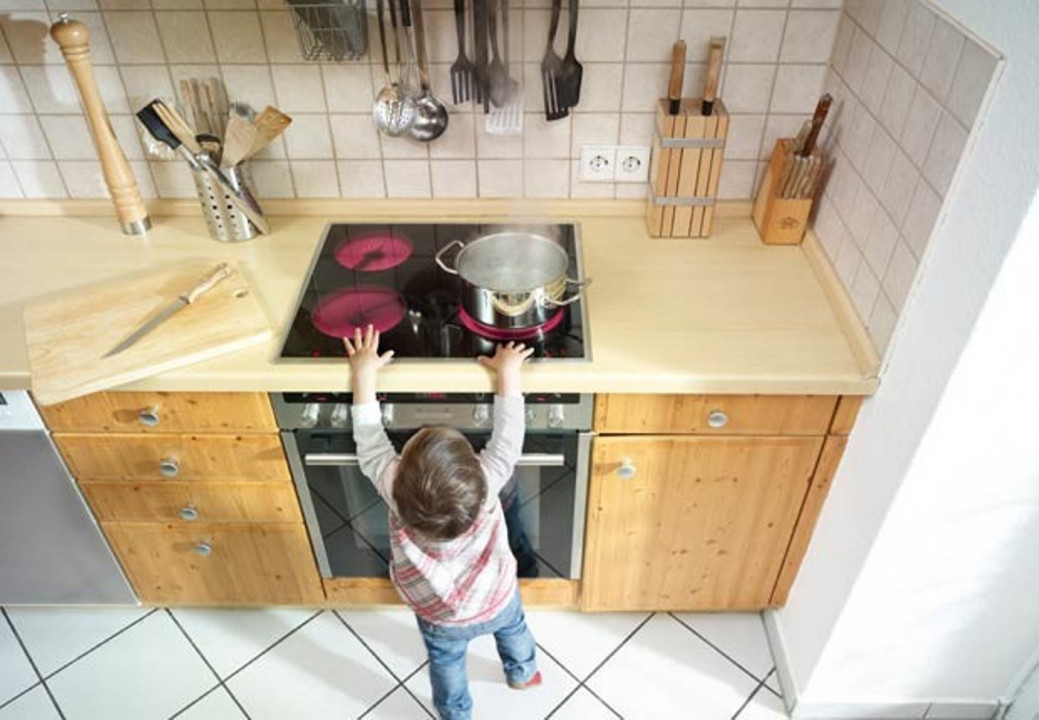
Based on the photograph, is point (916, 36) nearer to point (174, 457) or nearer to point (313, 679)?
point (174, 457)

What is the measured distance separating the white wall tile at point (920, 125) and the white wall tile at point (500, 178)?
77cm

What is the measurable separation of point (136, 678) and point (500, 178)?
1.41 m

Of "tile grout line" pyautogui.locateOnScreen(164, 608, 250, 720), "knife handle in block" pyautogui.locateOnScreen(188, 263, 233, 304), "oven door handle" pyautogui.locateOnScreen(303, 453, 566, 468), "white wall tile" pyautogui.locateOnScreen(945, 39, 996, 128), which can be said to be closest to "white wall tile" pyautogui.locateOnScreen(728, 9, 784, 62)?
"white wall tile" pyautogui.locateOnScreen(945, 39, 996, 128)

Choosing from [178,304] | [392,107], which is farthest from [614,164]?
[178,304]

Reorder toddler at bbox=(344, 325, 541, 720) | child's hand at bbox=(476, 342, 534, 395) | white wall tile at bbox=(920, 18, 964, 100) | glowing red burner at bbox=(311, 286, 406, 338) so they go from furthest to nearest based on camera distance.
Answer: glowing red burner at bbox=(311, 286, 406, 338) → child's hand at bbox=(476, 342, 534, 395) → toddler at bbox=(344, 325, 541, 720) → white wall tile at bbox=(920, 18, 964, 100)

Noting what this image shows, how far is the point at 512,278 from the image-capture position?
1525 mm

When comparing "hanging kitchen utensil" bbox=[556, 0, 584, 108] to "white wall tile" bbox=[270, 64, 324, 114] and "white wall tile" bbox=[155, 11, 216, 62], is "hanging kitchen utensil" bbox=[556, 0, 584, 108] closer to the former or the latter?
"white wall tile" bbox=[270, 64, 324, 114]

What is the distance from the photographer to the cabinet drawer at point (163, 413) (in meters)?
1.38

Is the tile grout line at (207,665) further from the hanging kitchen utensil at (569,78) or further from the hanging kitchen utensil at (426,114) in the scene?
the hanging kitchen utensil at (569,78)

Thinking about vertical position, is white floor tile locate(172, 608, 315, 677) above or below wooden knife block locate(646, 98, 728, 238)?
below

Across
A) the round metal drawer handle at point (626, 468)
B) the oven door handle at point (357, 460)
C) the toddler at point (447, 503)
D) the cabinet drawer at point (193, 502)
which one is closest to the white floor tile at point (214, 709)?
the cabinet drawer at point (193, 502)

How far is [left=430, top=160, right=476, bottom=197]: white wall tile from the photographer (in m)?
1.68

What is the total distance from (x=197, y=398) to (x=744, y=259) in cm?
110

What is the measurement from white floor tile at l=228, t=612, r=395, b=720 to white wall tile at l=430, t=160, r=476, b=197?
3.50 feet
